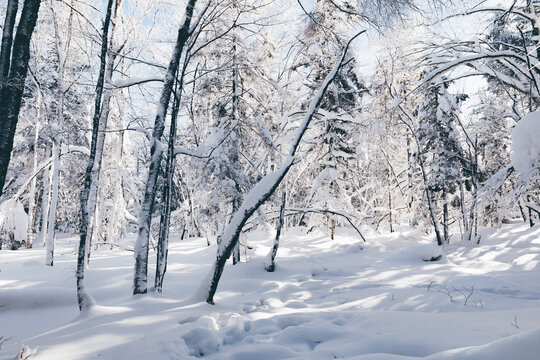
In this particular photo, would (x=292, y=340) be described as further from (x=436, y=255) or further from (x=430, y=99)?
(x=430, y=99)

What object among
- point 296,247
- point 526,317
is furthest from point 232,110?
point 526,317

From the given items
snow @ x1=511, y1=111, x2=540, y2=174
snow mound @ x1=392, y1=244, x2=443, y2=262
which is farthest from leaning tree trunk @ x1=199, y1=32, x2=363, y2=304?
snow mound @ x1=392, y1=244, x2=443, y2=262

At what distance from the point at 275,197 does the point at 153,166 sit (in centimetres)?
495

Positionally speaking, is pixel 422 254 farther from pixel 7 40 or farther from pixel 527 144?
pixel 7 40

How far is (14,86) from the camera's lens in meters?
4.06

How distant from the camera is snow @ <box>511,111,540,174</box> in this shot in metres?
4.16

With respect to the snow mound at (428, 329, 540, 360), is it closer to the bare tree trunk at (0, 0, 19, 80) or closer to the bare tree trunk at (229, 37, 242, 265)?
the bare tree trunk at (0, 0, 19, 80)

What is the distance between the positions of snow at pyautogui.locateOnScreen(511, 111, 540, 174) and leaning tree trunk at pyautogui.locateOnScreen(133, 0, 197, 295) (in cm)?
603

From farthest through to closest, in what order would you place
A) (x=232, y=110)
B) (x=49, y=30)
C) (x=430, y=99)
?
(x=430, y=99) < (x=49, y=30) < (x=232, y=110)

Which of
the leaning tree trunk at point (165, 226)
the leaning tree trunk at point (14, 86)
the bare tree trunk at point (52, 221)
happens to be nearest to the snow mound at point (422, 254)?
the leaning tree trunk at point (165, 226)

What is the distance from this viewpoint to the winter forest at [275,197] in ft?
12.4

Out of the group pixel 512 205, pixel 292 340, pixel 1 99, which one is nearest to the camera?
pixel 292 340

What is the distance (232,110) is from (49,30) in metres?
8.57

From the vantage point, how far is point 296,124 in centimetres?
1226
